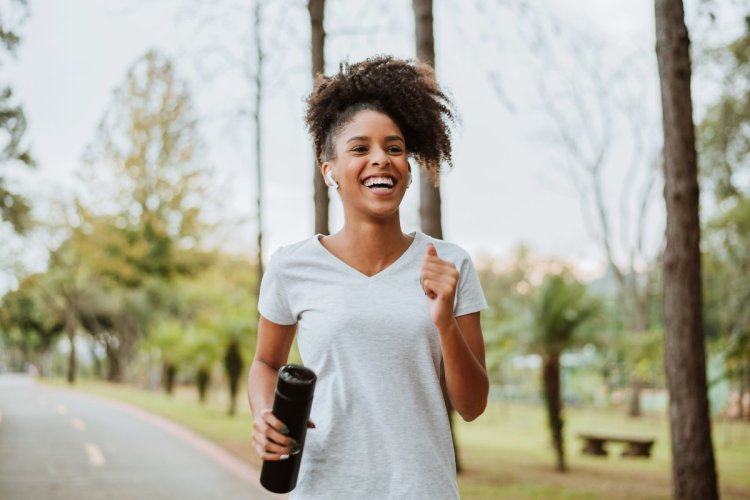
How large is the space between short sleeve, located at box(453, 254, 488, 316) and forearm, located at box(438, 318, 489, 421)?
0.05 metres

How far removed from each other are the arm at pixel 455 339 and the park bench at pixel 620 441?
17.2 m

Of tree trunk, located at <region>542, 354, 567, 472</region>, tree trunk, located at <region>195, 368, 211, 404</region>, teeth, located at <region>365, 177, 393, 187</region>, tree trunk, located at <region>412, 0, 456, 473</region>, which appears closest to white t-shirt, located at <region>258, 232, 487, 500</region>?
teeth, located at <region>365, 177, 393, 187</region>

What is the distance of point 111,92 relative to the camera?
12023 millimetres

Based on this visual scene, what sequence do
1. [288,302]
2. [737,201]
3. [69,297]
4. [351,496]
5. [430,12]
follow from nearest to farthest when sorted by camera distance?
[351,496]
[288,302]
[430,12]
[737,201]
[69,297]

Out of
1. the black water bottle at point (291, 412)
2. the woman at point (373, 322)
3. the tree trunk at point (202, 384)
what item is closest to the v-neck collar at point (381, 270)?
the woman at point (373, 322)

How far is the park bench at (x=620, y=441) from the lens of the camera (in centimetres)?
1850

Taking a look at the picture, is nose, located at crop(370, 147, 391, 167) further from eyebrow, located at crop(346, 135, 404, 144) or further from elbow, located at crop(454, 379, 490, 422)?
elbow, located at crop(454, 379, 490, 422)

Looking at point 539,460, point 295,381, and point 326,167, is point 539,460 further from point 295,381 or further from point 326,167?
point 295,381

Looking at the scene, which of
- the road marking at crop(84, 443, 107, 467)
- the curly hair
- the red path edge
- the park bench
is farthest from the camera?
the park bench

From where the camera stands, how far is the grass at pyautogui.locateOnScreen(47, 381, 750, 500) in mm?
12508

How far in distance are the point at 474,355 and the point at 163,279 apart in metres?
31.6

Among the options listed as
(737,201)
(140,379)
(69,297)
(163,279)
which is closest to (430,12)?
(737,201)

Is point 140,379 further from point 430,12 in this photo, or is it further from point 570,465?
point 430,12

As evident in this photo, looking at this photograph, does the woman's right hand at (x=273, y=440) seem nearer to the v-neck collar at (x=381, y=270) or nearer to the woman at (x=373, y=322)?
the woman at (x=373, y=322)
